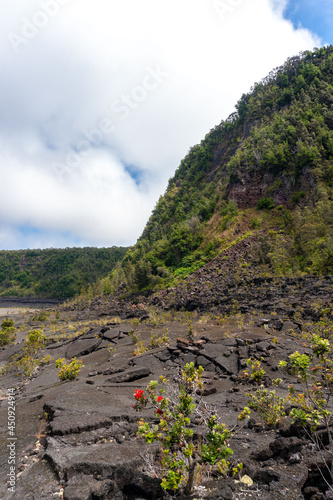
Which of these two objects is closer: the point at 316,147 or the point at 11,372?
the point at 11,372

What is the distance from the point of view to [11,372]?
12453mm

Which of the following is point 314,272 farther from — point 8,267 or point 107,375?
point 8,267

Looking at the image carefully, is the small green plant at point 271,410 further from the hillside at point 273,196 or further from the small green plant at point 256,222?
the small green plant at point 256,222

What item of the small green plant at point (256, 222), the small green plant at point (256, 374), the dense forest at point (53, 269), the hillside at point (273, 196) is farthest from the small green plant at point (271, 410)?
the dense forest at point (53, 269)

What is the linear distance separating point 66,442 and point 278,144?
154ft

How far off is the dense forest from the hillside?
69.2m

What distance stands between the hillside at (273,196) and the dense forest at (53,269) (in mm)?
69193

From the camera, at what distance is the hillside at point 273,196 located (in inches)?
959

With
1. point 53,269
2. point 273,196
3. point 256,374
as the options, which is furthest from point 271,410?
point 53,269

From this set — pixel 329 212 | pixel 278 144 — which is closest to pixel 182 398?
pixel 329 212

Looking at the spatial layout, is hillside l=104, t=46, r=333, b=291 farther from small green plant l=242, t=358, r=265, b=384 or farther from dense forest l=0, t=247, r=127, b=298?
dense forest l=0, t=247, r=127, b=298

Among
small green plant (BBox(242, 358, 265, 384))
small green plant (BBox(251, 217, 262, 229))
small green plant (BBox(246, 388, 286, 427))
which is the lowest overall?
small green plant (BBox(242, 358, 265, 384))

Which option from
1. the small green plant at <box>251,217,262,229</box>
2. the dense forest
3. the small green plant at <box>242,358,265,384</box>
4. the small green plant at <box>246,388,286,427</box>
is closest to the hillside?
the small green plant at <box>251,217,262,229</box>

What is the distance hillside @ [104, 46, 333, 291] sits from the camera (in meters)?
24.4
